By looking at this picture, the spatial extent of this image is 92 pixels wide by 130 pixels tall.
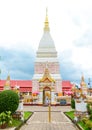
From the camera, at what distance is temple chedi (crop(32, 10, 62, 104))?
182ft

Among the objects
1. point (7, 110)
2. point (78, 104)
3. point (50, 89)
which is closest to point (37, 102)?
point (50, 89)

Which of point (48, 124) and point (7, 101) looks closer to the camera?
point (7, 101)

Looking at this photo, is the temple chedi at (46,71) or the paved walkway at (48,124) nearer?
the paved walkway at (48,124)

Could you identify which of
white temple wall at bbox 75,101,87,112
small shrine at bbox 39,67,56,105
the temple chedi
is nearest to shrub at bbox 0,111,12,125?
white temple wall at bbox 75,101,87,112

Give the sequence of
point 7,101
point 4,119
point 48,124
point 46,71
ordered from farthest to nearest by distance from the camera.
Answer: point 46,71
point 48,124
point 7,101
point 4,119

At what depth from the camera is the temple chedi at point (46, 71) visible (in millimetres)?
55500

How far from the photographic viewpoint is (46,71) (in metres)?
56.4

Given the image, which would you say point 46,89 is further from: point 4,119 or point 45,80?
point 4,119

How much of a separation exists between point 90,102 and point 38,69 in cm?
3988

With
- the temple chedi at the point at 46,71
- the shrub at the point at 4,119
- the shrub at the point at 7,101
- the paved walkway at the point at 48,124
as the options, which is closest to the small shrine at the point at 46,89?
the temple chedi at the point at 46,71

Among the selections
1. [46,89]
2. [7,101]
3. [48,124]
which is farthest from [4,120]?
[46,89]

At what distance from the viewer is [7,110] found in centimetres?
2031

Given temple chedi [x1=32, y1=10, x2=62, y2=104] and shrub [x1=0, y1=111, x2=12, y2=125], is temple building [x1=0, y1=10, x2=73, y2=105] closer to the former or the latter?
temple chedi [x1=32, y1=10, x2=62, y2=104]

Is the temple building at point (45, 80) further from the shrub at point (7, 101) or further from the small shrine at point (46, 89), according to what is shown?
the shrub at point (7, 101)
